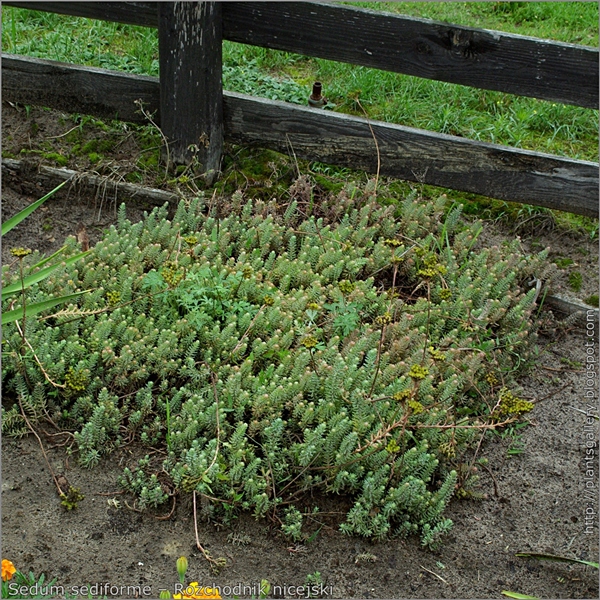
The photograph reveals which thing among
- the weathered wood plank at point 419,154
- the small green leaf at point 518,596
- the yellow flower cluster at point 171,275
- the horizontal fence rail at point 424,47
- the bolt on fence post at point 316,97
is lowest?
the small green leaf at point 518,596

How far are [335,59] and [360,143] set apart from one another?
1.81ft

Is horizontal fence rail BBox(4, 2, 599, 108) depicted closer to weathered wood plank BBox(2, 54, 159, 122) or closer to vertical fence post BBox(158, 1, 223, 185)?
vertical fence post BBox(158, 1, 223, 185)

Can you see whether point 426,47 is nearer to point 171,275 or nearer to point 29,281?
point 171,275

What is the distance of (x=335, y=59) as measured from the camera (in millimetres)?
4793

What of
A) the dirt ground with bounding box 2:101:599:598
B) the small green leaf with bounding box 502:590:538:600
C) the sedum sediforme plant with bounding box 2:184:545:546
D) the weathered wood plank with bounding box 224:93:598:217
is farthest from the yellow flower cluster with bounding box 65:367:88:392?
the weathered wood plank with bounding box 224:93:598:217

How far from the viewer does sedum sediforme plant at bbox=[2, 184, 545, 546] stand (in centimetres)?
329

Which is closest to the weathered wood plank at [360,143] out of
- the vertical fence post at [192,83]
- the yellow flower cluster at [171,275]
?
the vertical fence post at [192,83]

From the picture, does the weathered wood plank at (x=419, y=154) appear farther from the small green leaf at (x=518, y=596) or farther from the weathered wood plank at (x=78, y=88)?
the small green leaf at (x=518, y=596)

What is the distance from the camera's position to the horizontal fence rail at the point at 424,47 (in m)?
4.45

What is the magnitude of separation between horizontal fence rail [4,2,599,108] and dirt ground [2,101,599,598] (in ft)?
7.16

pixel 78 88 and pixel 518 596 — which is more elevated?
pixel 78 88

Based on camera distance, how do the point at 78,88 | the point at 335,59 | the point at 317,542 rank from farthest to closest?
1. the point at 78,88
2. the point at 335,59
3. the point at 317,542

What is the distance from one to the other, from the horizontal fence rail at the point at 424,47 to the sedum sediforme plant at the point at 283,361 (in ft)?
3.12

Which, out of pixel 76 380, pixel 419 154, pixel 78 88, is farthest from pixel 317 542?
pixel 78 88
